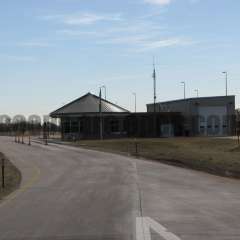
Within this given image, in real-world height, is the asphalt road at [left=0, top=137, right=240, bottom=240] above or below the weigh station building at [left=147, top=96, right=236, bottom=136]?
below

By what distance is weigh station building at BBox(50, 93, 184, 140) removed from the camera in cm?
8962

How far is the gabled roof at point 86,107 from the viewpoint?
89.9m

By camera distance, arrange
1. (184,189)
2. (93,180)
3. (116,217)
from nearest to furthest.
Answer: (116,217), (184,189), (93,180)

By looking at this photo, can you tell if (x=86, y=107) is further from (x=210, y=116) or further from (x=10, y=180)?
(x=10, y=180)

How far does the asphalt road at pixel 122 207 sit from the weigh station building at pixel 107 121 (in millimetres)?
57714

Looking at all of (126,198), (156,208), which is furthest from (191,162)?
(156,208)

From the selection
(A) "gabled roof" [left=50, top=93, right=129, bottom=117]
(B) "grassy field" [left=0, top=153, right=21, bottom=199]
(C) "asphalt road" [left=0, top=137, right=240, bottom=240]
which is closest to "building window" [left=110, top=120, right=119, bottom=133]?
(A) "gabled roof" [left=50, top=93, right=129, bottom=117]

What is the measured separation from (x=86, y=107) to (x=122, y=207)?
7416cm

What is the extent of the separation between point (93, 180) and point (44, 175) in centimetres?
398

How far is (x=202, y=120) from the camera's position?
309ft

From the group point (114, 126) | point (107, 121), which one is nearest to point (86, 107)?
point (107, 121)

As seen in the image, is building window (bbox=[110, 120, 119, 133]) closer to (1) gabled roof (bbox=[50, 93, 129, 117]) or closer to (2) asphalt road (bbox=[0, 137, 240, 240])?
(1) gabled roof (bbox=[50, 93, 129, 117])

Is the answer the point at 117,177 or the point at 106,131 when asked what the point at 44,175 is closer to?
the point at 117,177

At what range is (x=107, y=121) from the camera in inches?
3580
